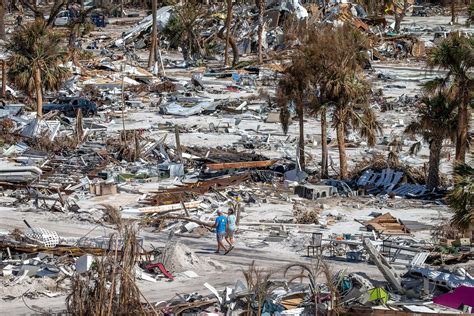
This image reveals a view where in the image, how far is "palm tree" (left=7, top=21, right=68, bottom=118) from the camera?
1344 inches

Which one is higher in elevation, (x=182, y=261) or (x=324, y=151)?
(x=324, y=151)

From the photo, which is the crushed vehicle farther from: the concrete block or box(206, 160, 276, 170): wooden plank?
the concrete block

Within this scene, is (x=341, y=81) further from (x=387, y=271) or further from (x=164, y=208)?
(x=387, y=271)

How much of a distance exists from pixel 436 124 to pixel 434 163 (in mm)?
1032

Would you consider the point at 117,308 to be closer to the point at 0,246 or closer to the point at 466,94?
the point at 0,246

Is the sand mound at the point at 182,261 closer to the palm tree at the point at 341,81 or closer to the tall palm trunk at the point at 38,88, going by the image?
the palm tree at the point at 341,81

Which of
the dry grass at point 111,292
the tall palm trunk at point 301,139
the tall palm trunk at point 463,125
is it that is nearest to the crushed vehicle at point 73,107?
the tall palm trunk at point 301,139

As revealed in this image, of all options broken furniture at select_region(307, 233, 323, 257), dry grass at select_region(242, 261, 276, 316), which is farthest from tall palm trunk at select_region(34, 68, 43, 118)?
dry grass at select_region(242, 261, 276, 316)

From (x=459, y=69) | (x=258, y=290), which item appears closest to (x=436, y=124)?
(x=459, y=69)

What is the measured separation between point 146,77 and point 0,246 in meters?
29.0

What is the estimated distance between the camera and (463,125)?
2622cm

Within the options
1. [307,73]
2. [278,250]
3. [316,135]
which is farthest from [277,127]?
[278,250]

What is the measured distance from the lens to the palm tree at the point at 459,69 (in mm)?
25500

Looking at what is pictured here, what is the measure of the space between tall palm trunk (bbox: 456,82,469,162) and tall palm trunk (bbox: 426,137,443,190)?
0.63 metres
